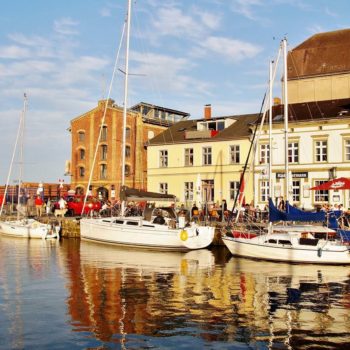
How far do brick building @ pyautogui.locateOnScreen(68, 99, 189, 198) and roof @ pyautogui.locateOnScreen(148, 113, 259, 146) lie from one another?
16.9 ft

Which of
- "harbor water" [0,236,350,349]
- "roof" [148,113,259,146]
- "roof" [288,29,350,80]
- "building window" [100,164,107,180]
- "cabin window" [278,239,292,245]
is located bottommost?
"harbor water" [0,236,350,349]

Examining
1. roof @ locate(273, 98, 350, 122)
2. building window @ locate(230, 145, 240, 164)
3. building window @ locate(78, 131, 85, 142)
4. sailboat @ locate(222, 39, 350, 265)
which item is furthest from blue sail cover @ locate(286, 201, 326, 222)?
building window @ locate(78, 131, 85, 142)

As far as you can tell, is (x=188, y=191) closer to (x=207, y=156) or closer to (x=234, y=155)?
(x=207, y=156)

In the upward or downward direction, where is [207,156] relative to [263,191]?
upward

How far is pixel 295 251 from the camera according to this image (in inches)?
1191

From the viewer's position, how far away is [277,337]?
Answer: 49.4ft

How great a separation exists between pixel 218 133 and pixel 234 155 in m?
3.64

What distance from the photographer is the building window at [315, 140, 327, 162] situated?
48594 mm

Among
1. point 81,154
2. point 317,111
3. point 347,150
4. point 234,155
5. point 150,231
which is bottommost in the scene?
point 150,231

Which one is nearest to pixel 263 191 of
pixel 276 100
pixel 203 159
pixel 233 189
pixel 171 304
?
pixel 233 189

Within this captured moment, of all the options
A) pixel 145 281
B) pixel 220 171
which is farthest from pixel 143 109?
pixel 145 281

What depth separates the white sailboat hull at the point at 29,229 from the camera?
151 feet

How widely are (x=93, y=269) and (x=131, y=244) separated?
9.48 meters

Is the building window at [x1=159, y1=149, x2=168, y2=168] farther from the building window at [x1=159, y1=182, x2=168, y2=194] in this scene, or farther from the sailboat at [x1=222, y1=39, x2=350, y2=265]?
the sailboat at [x1=222, y1=39, x2=350, y2=265]
